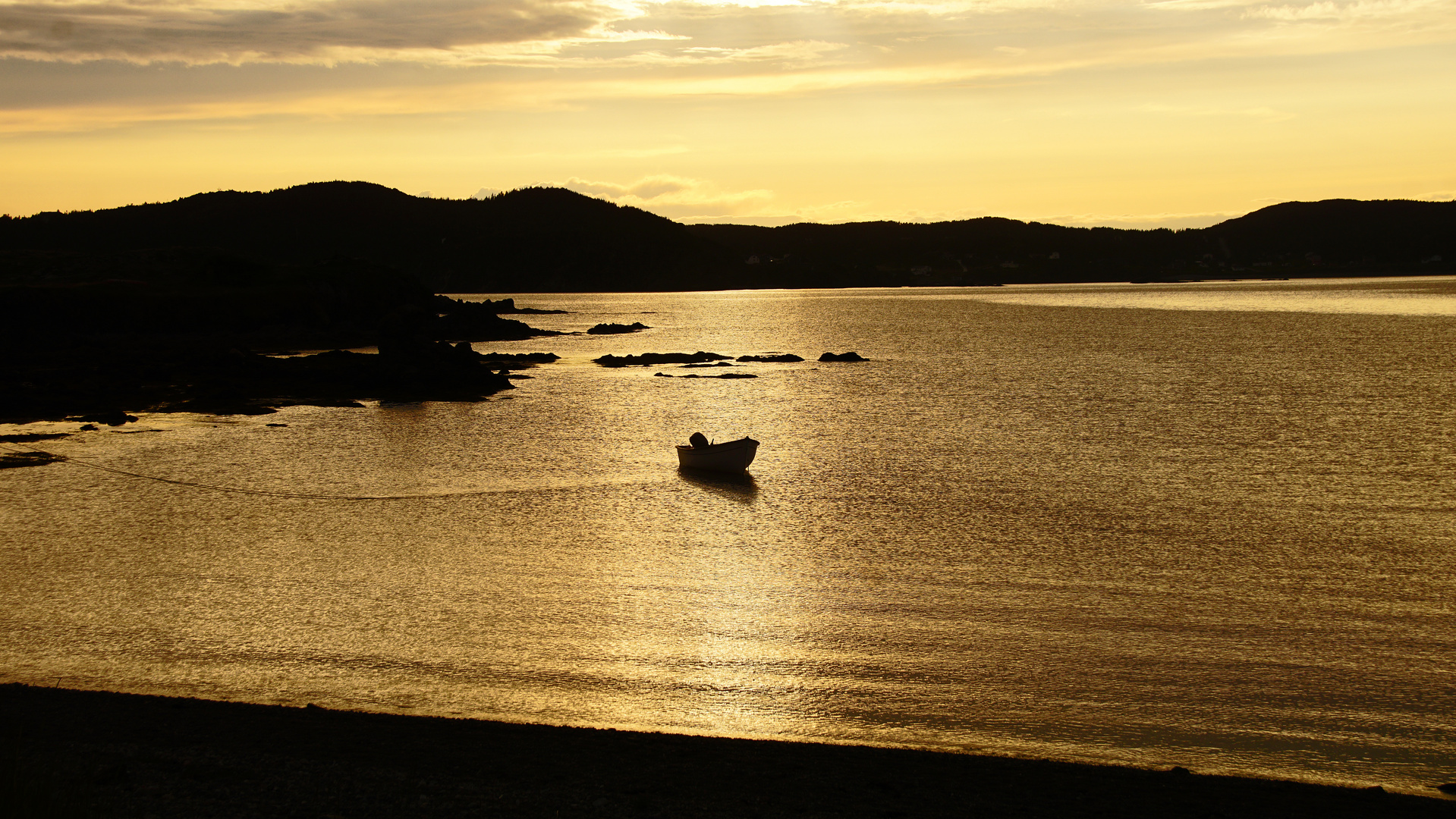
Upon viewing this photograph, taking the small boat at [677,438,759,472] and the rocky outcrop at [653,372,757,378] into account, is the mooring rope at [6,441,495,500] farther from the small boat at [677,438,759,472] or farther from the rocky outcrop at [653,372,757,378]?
the rocky outcrop at [653,372,757,378]

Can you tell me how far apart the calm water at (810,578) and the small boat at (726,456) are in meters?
0.86

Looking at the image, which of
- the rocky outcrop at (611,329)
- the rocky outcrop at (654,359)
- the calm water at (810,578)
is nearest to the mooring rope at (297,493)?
the calm water at (810,578)

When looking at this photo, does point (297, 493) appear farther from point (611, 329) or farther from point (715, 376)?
point (611, 329)

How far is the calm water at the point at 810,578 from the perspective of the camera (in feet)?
42.0

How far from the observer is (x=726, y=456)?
3044 centimetres

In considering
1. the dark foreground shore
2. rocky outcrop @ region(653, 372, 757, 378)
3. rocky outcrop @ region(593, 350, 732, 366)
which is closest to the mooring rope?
the dark foreground shore

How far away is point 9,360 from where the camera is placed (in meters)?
51.4

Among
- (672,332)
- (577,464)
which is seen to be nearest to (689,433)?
(577,464)

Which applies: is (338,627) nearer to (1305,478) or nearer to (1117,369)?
(1305,478)

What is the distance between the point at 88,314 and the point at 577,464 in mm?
49291

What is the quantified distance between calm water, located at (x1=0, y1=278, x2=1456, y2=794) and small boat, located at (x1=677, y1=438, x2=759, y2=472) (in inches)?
33.7

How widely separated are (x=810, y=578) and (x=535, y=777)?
32.2 feet

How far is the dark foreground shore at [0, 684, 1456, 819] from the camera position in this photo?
9.31m

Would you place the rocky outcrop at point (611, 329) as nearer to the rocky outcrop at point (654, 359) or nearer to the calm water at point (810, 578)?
the rocky outcrop at point (654, 359)
